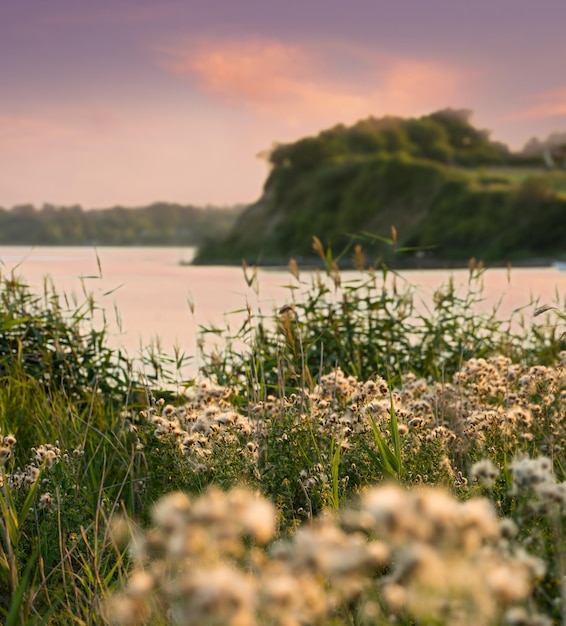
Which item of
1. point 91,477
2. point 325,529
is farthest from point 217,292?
point 325,529

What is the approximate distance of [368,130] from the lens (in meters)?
92.3

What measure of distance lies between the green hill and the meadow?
157ft

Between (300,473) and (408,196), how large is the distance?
243 ft

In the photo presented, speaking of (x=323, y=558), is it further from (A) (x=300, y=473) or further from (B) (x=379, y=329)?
(B) (x=379, y=329)

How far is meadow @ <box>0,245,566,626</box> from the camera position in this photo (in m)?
0.98

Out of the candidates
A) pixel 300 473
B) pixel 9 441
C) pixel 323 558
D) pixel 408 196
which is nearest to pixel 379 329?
pixel 300 473

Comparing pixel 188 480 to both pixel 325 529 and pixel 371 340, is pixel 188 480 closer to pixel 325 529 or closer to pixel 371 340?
pixel 325 529

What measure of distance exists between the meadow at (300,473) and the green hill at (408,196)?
4791 centimetres

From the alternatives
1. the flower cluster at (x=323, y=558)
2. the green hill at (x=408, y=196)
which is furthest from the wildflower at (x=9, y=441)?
the green hill at (x=408, y=196)

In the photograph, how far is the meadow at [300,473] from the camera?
98cm

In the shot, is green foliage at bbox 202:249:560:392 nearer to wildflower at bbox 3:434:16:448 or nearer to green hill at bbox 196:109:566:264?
wildflower at bbox 3:434:16:448

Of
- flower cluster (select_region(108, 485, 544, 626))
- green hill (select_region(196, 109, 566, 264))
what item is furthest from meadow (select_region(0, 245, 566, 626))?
green hill (select_region(196, 109, 566, 264))

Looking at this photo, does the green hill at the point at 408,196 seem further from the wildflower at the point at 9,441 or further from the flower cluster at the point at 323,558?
the flower cluster at the point at 323,558

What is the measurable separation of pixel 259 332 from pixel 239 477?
4055mm
